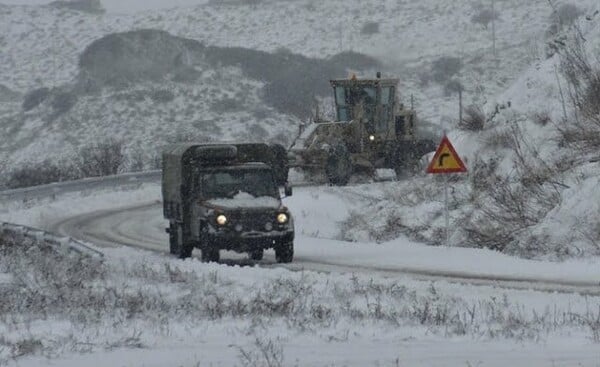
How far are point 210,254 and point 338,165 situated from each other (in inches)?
723

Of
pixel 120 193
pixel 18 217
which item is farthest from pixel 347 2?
pixel 18 217

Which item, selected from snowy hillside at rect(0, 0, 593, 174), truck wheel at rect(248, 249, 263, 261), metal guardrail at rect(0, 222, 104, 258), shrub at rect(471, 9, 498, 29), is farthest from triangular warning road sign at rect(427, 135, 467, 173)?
shrub at rect(471, 9, 498, 29)

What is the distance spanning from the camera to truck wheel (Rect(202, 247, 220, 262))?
18984mm

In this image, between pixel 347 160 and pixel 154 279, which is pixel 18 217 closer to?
pixel 347 160

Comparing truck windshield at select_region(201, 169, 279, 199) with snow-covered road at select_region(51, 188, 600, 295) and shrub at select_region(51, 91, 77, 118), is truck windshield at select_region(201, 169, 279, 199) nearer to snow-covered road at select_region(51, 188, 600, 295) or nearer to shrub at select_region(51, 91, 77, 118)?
snow-covered road at select_region(51, 188, 600, 295)

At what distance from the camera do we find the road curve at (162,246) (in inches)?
597

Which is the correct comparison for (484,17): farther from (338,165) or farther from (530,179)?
(530,179)

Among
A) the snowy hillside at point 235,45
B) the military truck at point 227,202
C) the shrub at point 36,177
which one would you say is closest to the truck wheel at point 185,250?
the military truck at point 227,202

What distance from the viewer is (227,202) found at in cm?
1895

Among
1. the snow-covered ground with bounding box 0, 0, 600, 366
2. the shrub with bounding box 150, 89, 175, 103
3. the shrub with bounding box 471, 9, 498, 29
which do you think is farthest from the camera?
the shrub with bounding box 471, 9, 498, 29

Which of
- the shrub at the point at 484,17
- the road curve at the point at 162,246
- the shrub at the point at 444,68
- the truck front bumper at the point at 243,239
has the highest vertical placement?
the shrub at the point at 484,17

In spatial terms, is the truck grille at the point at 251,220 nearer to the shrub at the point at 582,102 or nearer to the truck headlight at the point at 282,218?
the truck headlight at the point at 282,218

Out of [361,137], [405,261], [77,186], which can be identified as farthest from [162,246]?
[361,137]

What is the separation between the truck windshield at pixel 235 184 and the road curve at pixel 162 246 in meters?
1.27
